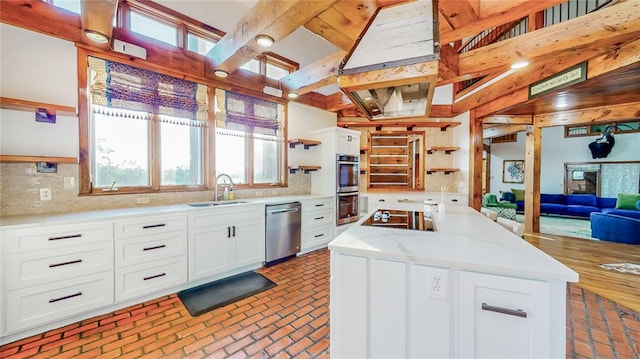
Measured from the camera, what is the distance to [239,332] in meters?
2.04

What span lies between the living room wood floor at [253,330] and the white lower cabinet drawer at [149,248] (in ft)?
1.51

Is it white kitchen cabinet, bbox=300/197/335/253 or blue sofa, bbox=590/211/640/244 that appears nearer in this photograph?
white kitchen cabinet, bbox=300/197/335/253

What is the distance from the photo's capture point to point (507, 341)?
116 cm

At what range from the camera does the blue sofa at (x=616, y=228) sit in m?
4.50

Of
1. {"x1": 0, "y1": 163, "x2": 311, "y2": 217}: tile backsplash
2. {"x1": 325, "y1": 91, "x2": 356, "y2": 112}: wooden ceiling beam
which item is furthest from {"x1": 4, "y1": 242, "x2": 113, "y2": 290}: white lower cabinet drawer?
{"x1": 325, "y1": 91, "x2": 356, "y2": 112}: wooden ceiling beam

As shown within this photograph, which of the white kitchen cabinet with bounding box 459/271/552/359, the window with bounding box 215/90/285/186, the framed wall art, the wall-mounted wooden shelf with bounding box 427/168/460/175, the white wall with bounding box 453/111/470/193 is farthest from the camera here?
the framed wall art

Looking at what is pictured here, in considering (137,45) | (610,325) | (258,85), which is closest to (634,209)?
(610,325)

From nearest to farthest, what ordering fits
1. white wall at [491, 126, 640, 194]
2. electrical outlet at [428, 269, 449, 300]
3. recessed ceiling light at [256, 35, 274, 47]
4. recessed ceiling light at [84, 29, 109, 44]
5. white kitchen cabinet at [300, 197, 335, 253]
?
electrical outlet at [428, 269, 449, 300], recessed ceiling light at [84, 29, 109, 44], recessed ceiling light at [256, 35, 274, 47], white kitchen cabinet at [300, 197, 335, 253], white wall at [491, 126, 640, 194]

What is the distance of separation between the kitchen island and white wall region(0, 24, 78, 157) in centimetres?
288

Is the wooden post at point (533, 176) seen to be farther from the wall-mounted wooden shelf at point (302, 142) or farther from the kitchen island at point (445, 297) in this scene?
the kitchen island at point (445, 297)

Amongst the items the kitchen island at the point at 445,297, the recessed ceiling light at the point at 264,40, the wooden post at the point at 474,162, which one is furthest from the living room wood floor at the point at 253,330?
the recessed ceiling light at the point at 264,40

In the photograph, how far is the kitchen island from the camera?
111 cm

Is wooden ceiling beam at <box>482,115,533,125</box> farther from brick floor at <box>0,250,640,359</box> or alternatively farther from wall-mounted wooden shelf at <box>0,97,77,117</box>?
wall-mounted wooden shelf at <box>0,97,77,117</box>

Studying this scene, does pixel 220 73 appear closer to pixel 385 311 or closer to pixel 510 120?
pixel 385 311
